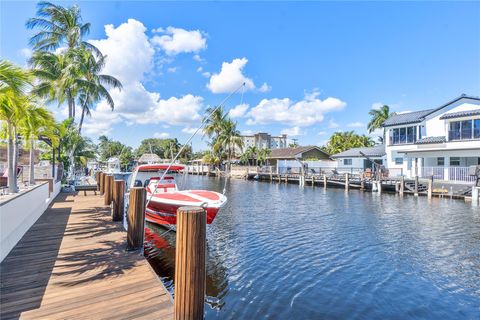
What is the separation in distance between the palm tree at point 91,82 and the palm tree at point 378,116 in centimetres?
4307

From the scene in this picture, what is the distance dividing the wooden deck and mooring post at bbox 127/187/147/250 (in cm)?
28

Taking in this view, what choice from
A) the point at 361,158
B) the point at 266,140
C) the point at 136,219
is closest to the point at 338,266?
the point at 136,219

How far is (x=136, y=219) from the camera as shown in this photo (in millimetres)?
6297

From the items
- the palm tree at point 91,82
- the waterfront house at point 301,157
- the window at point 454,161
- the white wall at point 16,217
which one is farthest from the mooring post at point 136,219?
the waterfront house at point 301,157

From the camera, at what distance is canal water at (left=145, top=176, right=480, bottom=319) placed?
5.52 meters

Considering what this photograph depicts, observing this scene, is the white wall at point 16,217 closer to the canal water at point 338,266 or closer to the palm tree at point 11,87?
the palm tree at point 11,87

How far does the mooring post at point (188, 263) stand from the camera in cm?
335

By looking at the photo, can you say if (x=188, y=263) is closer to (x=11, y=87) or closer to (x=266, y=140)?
(x=11, y=87)

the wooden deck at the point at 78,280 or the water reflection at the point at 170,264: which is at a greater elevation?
the wooden deck at the point at 78,280

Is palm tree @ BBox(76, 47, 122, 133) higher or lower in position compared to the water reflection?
higher

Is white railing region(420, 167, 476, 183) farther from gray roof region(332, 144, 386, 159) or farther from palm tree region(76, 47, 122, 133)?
palm tree region(76, 47, 122, 133)

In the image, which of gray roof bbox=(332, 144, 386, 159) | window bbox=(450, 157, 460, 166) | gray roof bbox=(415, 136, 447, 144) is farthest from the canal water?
gray roof bbox=(332, 144, 386, 159)

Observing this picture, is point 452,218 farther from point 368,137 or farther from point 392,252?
point 368,137

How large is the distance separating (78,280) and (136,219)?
1.92m
